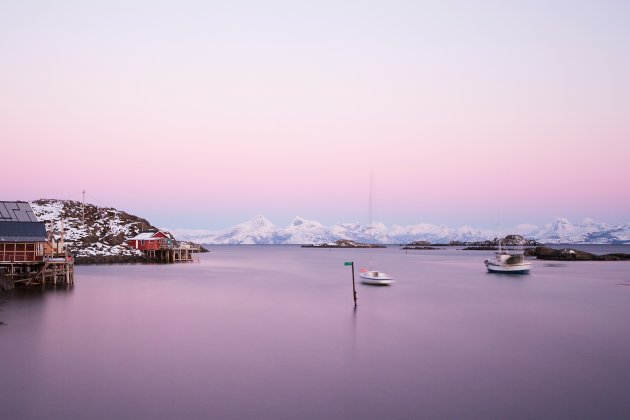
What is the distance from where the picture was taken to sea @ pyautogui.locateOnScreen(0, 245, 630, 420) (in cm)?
1678

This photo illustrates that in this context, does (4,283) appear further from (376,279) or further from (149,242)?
(149,242)

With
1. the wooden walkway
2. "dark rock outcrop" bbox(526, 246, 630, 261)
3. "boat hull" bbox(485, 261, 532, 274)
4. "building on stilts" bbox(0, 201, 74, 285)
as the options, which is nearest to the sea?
the wooden walkway

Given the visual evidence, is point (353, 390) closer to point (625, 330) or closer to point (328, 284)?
point (625, 330)

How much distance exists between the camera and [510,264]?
75.3m

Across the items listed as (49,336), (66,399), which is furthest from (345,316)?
(66,399)

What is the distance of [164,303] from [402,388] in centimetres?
2768

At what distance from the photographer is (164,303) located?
4178 cm

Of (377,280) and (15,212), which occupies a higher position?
(15,212)

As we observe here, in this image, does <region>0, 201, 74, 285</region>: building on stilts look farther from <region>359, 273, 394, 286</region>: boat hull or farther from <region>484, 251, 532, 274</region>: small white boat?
<region>484, 251, 532, 274</region>: small white boat

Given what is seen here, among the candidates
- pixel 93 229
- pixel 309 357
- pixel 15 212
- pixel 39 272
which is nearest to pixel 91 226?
pixel 93 229

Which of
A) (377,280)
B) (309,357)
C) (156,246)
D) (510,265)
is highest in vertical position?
(156,246)

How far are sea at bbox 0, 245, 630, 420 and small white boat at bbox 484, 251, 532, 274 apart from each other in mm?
28703

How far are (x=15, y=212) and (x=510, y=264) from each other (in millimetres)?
64383

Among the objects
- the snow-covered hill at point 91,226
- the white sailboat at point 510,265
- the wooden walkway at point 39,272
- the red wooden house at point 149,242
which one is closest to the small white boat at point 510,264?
the white sailboat at point 510,265
